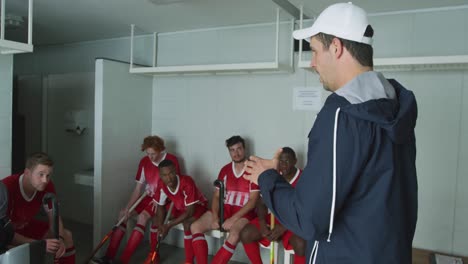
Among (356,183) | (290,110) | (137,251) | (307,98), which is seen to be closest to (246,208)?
(290,110)

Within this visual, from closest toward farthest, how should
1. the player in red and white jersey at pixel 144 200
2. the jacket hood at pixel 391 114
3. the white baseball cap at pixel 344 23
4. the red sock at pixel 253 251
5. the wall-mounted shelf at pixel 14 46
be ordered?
the jacket hood at pixel 391 114
the white baseball cap at pixel 344 23
the wall-mounted shelf at pixel 14 46
the red sock at pixel 253 251
the player in red and white jersey at pixel 144 200

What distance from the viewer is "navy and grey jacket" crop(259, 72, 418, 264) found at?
84 centimetres

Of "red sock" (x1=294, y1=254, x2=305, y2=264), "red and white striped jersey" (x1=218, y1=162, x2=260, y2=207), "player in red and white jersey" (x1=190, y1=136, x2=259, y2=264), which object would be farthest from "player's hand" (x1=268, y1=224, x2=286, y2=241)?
"red and white striped jersey" (x1=218, y1=162, x2=260, y2=207)

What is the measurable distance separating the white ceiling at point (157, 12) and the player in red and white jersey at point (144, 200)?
39.1 inches

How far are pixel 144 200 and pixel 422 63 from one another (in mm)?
2349

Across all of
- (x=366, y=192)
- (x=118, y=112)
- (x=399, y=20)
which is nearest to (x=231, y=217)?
(x=118, y=112)

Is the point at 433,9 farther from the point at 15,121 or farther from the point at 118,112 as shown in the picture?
the point at 15,121

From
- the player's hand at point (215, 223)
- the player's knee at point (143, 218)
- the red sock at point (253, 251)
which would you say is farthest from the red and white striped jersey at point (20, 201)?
the red sock at point (253, 251)

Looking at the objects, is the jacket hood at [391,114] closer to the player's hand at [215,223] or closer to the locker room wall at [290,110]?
the locker room wall at [290,110]

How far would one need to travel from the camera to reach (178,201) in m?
3.04

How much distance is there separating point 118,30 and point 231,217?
195cm

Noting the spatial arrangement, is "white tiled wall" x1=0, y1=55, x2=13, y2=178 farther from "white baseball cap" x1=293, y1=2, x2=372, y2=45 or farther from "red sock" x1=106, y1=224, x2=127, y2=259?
"white baseball cap" x1=293, y1=2, x2=372, y2=45

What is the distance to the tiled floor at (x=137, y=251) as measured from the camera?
3178mm

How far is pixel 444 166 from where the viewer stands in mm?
2562
